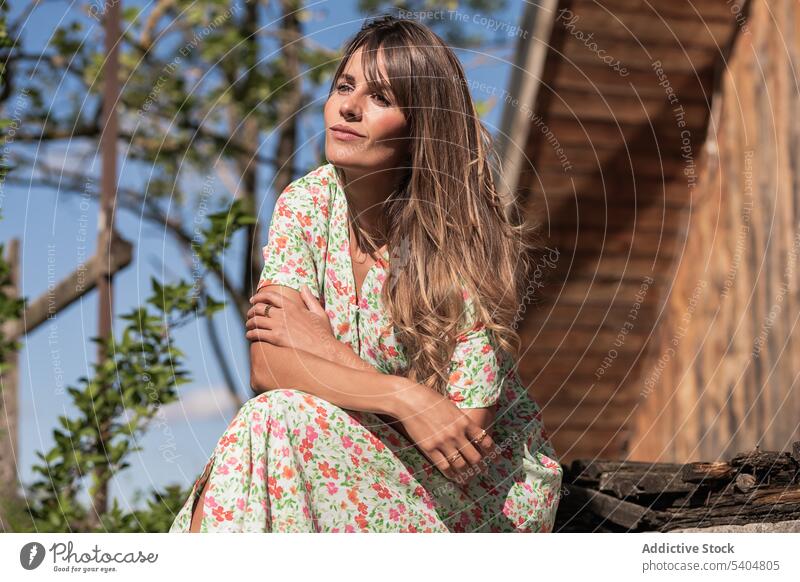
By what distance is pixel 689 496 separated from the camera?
2.71 metres

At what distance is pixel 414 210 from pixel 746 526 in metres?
1.16

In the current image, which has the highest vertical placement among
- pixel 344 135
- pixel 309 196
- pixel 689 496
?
pixel 344 135

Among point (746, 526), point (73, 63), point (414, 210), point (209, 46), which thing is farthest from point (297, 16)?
point (746, 526)

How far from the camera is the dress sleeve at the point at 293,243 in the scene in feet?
7.92

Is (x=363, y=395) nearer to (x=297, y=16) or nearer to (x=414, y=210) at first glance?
(x=414, y=210)

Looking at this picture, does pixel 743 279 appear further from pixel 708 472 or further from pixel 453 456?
pixel 453 456

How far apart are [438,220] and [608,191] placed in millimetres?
2794

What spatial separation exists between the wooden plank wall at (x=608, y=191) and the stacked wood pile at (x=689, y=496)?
6.57 ft

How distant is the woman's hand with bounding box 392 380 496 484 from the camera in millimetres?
2227

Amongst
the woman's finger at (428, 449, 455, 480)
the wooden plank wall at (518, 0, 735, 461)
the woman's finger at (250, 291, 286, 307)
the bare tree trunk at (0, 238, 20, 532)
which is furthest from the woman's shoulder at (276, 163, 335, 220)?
the bare tree trunk at (0, 238, 20, 532)

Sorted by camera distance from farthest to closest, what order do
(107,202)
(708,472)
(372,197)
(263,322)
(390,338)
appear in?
(107,202), (708,472), (372,197), (390,338), (263,322)

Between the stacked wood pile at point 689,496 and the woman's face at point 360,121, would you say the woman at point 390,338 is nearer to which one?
the woman's face at point 360,121

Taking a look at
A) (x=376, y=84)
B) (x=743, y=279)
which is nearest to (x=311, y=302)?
(x=376, y=84)

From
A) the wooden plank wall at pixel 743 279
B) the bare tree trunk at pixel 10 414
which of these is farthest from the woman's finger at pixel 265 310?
the bare tree trunk at pixel 10 414
